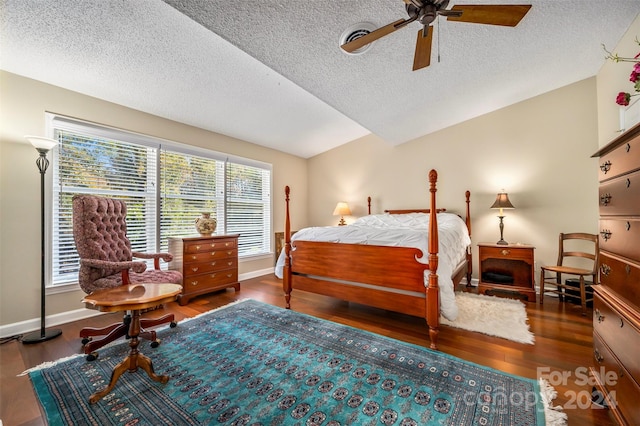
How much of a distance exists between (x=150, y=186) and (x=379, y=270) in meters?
3.20

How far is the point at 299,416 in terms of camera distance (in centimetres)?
136

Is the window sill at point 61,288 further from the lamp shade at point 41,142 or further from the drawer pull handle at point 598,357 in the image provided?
the drawer pull handle at point 598,357

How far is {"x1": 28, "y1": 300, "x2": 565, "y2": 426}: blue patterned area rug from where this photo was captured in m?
1.36

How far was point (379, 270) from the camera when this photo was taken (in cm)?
238

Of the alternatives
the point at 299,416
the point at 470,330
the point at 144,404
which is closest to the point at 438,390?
the point at 299,416

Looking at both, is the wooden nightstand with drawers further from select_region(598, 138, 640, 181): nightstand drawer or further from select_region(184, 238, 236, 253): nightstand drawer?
select_region(184, 238, 236, 253): nightstand drawer

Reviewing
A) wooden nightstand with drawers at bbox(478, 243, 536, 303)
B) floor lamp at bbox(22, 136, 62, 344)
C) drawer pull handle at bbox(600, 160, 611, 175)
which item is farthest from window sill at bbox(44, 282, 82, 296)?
wooden nightstand with drawers at bbox(478, 243, 536, 303)

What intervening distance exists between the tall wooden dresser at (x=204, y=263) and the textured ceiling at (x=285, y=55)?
5.94ft

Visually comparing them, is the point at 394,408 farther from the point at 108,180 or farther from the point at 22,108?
the point at 22,108

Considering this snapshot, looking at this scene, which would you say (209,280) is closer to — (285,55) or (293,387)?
(293,387)

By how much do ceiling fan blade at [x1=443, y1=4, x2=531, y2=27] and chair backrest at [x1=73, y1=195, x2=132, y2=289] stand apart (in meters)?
3.25

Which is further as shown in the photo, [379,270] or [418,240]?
[379,270]

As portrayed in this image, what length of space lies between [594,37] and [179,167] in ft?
16.8

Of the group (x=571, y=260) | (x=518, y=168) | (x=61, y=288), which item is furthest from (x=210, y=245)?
(x=571, y=260)
